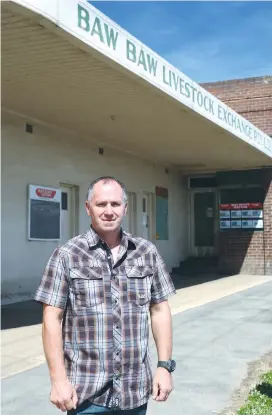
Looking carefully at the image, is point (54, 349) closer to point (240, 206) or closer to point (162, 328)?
point (162, 328)

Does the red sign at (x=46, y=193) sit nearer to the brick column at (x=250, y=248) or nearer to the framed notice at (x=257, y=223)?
the brick column at (x=250, y=248)

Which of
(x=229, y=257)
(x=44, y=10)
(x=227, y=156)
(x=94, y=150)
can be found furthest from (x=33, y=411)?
(x=229, y=257)

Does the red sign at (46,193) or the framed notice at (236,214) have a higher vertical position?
the red sign at (46,193)

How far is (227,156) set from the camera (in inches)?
616

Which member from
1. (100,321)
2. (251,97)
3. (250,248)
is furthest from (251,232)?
(100,321)

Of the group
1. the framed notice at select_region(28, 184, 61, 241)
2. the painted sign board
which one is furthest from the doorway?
the painted sign board

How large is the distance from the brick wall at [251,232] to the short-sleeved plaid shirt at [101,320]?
576 inches

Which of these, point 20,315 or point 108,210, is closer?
point 108,210

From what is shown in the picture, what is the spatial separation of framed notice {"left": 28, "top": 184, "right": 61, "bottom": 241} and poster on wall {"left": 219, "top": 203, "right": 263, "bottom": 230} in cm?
712

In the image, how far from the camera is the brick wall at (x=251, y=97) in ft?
55.5

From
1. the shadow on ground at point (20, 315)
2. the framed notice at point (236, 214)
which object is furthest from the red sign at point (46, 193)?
the framed notice at point (236, 214)

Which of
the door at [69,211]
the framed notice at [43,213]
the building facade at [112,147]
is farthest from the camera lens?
the door at [69,211]

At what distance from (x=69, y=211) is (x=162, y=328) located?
9916 mm

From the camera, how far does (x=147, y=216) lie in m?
16.0
